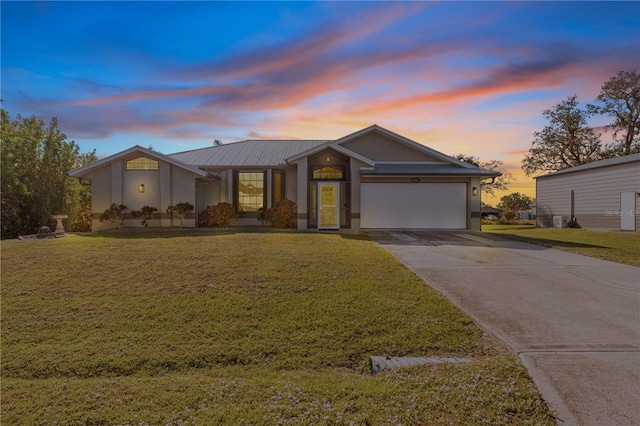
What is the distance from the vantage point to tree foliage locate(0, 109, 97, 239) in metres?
19.7

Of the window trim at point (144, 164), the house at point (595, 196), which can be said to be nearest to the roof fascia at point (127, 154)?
the window trim at point (144, 164)

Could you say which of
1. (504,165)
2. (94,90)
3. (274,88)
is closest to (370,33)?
(274,88)

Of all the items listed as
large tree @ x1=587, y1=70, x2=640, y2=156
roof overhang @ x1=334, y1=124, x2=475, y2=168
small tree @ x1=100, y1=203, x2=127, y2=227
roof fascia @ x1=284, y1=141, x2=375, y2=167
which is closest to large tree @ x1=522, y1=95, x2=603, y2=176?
large tree @ x1=587, y1=70, x2=640, y2=156

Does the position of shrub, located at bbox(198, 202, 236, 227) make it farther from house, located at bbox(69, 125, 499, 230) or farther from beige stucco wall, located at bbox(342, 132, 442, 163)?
beige stucco wall, located at bbox(342, 132, 442, 163)

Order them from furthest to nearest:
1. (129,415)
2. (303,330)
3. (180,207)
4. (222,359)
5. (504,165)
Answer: (504,165) < (180,207) < (303,330) < (222,359) < (129,415)

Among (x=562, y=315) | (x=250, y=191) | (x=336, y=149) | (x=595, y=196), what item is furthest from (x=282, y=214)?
(x=595, y=196)

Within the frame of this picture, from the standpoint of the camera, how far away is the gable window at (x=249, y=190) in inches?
734

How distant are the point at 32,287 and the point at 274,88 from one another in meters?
10.9

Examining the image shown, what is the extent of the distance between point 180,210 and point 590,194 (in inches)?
927

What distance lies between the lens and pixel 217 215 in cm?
1748

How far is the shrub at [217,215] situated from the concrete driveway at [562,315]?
9.64 meters

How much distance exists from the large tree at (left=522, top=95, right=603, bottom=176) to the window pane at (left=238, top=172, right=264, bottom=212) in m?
29.1

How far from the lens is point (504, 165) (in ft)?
147

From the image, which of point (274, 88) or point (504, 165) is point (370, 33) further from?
point (504, 165)
